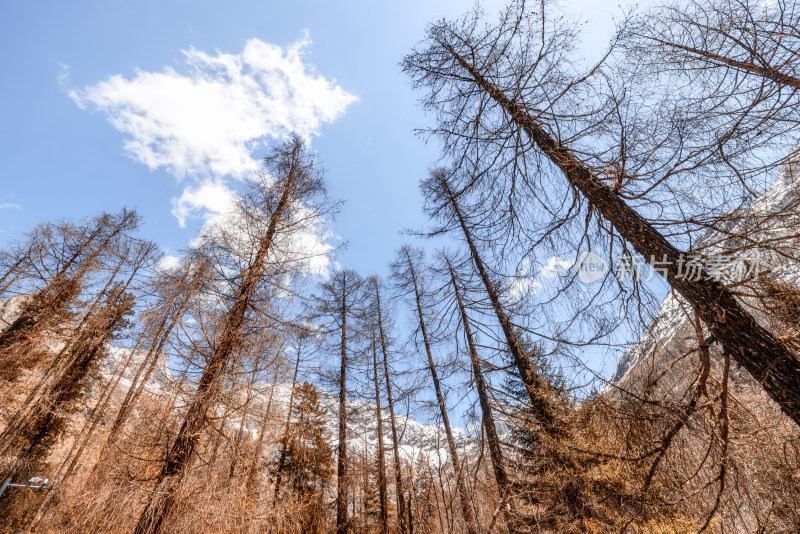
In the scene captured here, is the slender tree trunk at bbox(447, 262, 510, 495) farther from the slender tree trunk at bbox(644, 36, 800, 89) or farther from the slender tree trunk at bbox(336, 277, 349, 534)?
the slender tree trunk at bbox(336, 277, 349, 534)

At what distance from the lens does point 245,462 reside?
3637 mm

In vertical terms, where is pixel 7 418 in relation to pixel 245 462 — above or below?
above

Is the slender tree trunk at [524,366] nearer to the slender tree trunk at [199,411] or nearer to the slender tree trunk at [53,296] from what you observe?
the slender tree trunk at [199,411]

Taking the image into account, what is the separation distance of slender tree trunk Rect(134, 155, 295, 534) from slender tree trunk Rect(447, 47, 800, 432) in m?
4.39

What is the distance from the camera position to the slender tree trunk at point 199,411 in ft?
10.3

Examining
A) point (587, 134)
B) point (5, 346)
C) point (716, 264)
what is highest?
point (5, 346)

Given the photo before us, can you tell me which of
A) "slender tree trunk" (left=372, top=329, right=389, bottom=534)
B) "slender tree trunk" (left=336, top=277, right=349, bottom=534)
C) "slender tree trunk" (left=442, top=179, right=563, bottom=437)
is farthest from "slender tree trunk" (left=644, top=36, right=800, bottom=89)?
"slender tree trunk" (left=336, top=277, right=349, bottom=534)

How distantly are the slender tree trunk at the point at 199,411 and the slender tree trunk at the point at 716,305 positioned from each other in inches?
173

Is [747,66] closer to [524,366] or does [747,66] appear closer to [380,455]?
[524,366]

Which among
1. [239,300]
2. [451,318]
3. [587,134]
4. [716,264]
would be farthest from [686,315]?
[239,300]

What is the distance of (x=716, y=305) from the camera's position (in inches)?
72.9

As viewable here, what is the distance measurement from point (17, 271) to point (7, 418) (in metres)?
4.60

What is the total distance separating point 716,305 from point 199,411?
5.08 m

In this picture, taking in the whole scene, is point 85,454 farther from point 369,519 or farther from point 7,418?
point 369,519
